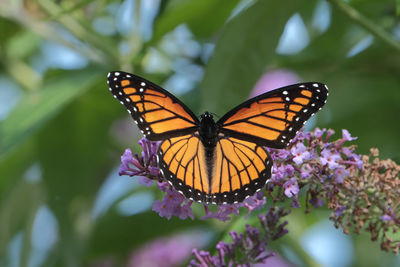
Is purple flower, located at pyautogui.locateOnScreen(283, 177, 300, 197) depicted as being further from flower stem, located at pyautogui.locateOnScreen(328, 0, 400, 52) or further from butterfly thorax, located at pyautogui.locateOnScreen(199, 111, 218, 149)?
flower stem, located at pyautogui.locateOnScreen(328, 0, 400, 52)

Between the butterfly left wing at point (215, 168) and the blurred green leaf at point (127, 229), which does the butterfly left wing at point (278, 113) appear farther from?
the blurred green leaf at point (127, 229)

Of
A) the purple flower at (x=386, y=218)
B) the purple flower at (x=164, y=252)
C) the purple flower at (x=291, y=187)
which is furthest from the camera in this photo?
the purple flower at (x=164, y=252)

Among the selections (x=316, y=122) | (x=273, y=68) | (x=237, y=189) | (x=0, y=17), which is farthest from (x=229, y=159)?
(x=0, y=17)

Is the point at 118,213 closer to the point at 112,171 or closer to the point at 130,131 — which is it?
the point at 112,171

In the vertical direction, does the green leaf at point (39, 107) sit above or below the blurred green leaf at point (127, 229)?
above

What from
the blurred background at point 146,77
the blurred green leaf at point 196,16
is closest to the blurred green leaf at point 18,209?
the blurred background at point 146,77

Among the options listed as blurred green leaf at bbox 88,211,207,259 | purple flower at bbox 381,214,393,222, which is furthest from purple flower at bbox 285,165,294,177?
blurred green leaf at bbox 88,211,207,259

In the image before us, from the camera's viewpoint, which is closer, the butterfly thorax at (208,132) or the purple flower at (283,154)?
the purple flower at (283,154)
